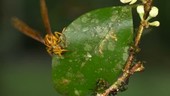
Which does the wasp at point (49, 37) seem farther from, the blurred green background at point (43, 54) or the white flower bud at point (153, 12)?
the blurred green background at point (43, 54)

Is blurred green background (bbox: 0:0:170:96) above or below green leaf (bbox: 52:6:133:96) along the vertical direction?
above

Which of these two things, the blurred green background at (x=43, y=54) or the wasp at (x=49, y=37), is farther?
the blurred green background at (x=43, y=54)

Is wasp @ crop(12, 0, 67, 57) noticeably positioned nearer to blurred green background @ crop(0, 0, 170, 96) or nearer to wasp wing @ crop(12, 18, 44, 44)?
wasp wing @ crop(12, 18, 44, 44)

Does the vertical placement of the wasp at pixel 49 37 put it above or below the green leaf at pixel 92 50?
above

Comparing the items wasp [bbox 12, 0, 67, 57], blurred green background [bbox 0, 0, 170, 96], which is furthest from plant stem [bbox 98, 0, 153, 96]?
blurred green background [bbox 0, 0, 170, 96]

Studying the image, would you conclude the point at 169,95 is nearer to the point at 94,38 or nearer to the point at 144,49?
the point at 144,49

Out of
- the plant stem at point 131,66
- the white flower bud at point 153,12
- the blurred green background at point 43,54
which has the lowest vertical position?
the plant stem at point 131,66

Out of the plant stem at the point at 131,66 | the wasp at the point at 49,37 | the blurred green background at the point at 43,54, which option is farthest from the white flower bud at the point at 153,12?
the blurred green background at the point at 43,54
